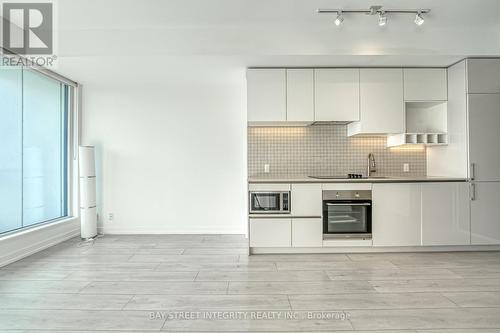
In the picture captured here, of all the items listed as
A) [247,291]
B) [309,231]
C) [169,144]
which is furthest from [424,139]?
[169,144]

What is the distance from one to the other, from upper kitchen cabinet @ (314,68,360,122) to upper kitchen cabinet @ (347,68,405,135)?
0.34 ft

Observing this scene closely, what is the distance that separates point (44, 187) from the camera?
4.16 metres

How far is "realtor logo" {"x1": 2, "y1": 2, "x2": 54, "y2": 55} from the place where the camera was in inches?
121

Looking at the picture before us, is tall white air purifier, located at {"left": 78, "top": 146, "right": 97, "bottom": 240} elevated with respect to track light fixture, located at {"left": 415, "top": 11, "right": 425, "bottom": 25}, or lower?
lower

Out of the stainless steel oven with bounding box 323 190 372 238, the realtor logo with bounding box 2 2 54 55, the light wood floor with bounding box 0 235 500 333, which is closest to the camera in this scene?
the light wood floor with bounding box 0 235 500 333

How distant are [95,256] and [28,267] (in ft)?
2.07

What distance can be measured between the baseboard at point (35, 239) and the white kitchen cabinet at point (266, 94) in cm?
300

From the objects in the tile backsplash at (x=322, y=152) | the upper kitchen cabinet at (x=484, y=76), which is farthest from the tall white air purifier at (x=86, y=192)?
the upper kitchen cabinet at (x=484, y=76)

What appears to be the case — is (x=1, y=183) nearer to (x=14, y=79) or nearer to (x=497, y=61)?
(x=14, y=79)

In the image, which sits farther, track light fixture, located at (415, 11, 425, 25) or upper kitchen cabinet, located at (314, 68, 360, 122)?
upper kitchen cabinet, located at (314, 68, 360, 122)

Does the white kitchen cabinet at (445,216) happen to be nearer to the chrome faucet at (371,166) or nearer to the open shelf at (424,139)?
the open shelf at (424,139)

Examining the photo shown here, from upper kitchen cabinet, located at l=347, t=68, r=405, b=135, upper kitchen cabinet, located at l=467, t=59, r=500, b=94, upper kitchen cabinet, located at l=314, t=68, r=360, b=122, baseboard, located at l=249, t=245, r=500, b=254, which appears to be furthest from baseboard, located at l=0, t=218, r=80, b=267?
upper kitchen cabinet, located at l=467, t=59, r=500, b=94

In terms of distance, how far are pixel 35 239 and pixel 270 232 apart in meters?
2.90

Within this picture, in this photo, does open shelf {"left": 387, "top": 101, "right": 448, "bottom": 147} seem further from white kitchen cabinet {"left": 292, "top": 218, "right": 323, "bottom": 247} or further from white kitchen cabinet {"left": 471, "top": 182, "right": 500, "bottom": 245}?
white kitchen cabinet {"left": 292, "top": 218, "right": 323, "bottom": 247}
